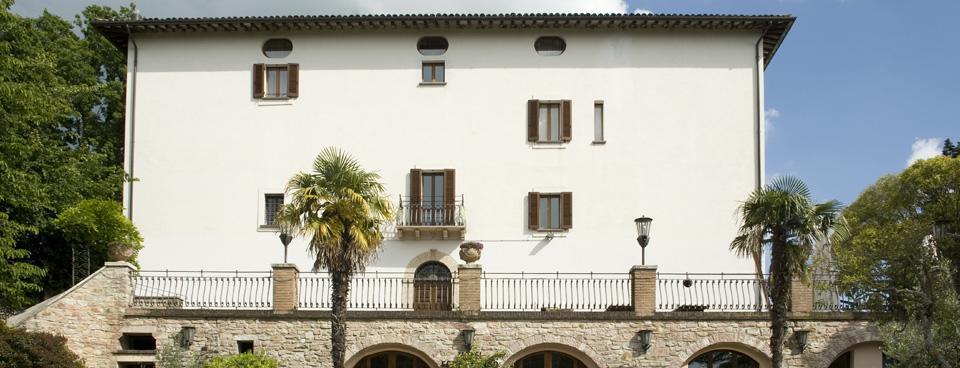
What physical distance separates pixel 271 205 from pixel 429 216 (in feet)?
14.4

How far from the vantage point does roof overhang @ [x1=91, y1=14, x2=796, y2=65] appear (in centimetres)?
2700

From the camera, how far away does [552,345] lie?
879 inches

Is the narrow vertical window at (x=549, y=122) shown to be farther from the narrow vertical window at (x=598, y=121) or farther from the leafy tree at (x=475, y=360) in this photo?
the leafy tree at (x=475, y=360)

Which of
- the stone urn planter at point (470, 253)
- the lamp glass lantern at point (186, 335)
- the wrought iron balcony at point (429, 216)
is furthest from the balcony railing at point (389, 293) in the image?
the lamp glass lantern at point (186, 335)

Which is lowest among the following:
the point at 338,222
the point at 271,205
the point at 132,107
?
the point at 338,222

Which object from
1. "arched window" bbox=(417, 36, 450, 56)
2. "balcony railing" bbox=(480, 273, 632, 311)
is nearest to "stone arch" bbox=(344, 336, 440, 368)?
"balcony railing" bbox=(480, 273, 632, 311)

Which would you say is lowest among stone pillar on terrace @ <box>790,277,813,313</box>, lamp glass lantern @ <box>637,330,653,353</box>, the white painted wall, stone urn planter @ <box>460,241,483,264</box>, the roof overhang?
lamp glass lantern @ <box>637,330,653,353</box>

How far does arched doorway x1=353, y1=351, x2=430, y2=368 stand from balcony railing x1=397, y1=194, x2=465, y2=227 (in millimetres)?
4967

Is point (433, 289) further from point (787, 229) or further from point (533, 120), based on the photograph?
point (787, 229)

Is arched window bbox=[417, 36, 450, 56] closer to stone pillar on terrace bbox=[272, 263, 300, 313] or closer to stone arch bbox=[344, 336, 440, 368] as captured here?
stone pillar on terrace bbox=[272, 263, 300, 313]

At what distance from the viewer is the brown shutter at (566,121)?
27406 mm

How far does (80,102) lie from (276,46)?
24.9ft

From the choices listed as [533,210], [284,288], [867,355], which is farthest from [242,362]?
[867,355]

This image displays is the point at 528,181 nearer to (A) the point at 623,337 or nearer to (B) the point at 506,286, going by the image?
(B) the point at 506,286
